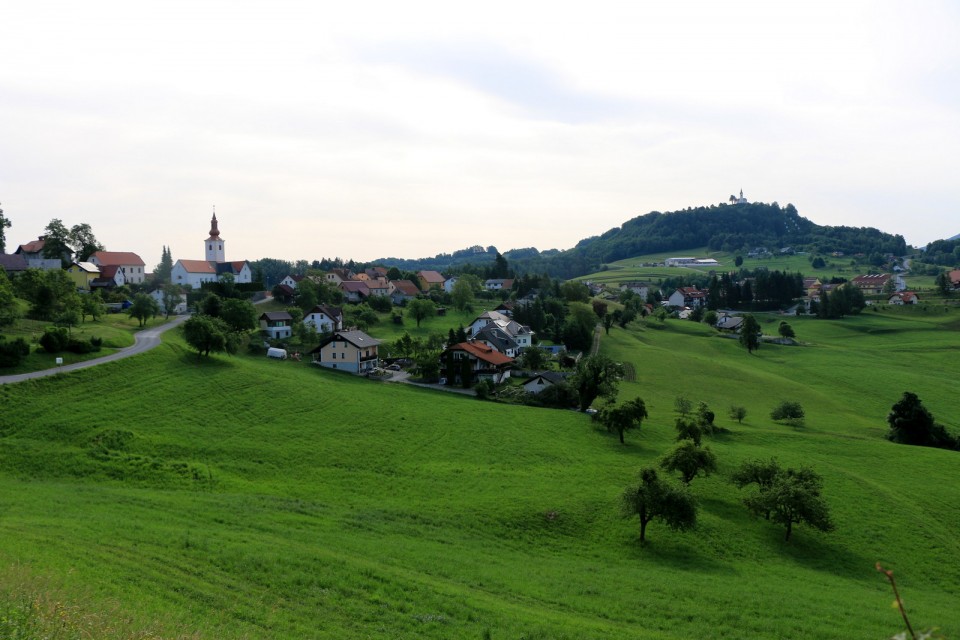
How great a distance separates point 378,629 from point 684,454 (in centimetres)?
2896

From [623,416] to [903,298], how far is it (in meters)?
143

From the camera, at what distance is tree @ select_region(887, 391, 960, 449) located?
60.9 metres

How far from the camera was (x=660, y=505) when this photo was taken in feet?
116

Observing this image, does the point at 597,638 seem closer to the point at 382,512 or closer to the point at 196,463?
the point at 382,512

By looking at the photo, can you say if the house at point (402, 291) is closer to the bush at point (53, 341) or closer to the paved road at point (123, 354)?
the paved road at point (123, 354)

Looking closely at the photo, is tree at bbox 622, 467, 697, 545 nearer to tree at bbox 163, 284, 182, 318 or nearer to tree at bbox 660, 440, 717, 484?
tree at bbox 660, 440, 717, 484

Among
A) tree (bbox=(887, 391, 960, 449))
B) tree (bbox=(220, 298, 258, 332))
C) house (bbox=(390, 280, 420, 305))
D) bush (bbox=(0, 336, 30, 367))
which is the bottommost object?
tree (bbox=(887, 391, 960, 449))

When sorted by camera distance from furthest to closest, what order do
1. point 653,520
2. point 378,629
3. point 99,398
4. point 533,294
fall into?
point 533,294
point 99,398
point 653,520
point 378,629

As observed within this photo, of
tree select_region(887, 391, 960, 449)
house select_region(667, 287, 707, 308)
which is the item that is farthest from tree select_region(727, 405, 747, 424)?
house select_region(667, 287, 707, 308)

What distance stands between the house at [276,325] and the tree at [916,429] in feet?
241

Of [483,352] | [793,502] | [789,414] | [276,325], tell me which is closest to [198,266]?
[276,325]

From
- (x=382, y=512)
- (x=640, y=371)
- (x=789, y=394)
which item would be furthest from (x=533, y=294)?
(x=382, y=512)

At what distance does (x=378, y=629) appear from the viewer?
20672 mm

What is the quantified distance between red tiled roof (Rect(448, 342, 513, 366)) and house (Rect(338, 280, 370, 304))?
44019 mm
